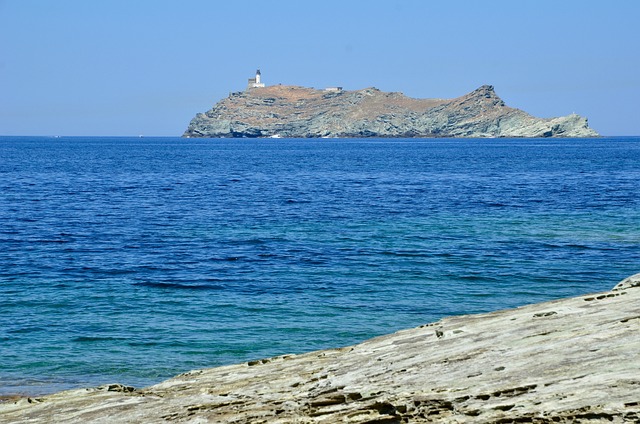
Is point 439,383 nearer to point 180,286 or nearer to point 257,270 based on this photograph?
point 180,286

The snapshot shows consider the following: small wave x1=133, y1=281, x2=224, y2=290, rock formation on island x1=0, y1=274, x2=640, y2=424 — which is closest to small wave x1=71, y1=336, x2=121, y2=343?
small wave x1=133, y1=281, x2=224, y2=290

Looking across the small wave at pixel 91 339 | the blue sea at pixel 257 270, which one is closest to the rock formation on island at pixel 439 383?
the blue sea at pixel 257 270

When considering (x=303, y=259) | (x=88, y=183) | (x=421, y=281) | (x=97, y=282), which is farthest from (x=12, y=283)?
(x=88, y=183)

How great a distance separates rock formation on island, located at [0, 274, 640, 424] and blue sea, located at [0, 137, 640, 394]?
21.1 feet

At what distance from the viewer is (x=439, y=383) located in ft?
27.3

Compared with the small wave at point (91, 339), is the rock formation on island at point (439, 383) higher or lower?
higher

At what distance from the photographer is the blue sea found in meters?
18.9

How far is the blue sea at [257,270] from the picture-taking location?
61.9 ft

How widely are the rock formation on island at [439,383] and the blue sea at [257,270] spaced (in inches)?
253

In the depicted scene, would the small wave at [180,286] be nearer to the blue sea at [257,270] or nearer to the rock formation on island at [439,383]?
the blue sea at [257,270]

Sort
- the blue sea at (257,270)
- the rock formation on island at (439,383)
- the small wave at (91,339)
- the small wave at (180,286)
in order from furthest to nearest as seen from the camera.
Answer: the small wave at (180,286) < the small wave at (91,339) < the blue sea at (257,270) < the rock formation on island at (439,383)

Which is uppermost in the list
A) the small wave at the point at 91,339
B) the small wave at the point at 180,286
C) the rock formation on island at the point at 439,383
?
the rock formation on island at the point at 439,383

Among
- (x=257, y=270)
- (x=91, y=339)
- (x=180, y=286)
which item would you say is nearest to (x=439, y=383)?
(x=91, y=339)

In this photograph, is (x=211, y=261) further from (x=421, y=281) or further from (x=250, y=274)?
(x=421, y=281)
